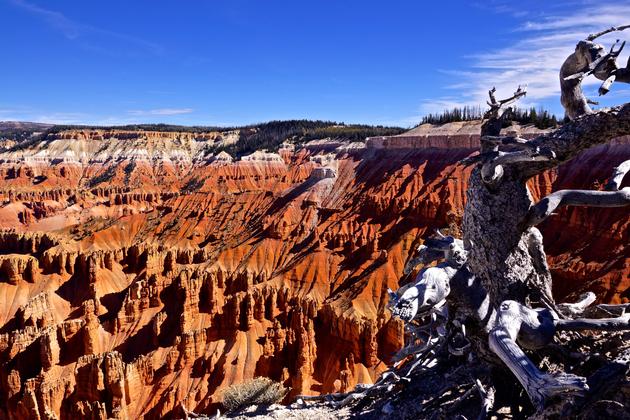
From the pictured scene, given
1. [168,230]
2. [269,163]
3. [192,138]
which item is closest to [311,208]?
[168,230]

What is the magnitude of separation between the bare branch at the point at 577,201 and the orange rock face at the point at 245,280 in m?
20.9

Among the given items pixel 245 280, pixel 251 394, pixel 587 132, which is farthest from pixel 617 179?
pixel 245 280

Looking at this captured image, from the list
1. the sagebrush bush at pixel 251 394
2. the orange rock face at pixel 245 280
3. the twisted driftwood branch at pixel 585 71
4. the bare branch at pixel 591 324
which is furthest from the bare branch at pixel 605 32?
the orange rock face at pixel 245 280

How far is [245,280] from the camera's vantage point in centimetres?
3803

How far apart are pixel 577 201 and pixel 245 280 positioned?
1373 inches

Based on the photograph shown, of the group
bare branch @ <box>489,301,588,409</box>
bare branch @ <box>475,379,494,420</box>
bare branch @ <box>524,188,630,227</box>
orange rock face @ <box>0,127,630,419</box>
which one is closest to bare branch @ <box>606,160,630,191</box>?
bare branch @ <box>524,188,630,227</box>

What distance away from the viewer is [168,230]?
6300 cm

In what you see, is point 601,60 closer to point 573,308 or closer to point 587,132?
point 587,132

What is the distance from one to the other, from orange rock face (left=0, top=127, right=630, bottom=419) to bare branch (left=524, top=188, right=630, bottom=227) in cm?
2089

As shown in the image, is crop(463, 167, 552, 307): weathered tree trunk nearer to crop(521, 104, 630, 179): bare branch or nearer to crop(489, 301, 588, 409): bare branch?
crop(521, 104, 630, 179): bare branch

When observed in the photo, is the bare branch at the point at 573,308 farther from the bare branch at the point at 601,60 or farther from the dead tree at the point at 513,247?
the bare branch at the point at 601,60

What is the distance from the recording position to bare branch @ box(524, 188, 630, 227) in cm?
470

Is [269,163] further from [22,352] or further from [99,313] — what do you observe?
[22,352]

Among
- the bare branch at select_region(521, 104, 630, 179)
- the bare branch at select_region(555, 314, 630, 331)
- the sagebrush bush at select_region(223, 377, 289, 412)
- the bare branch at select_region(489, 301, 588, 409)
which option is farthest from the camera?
the sagebrush bush at select_region(223, 377, 289, 412)
